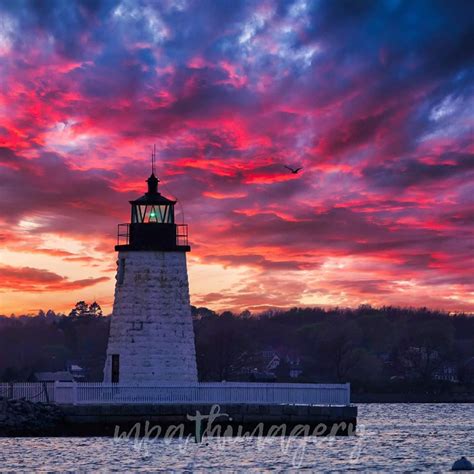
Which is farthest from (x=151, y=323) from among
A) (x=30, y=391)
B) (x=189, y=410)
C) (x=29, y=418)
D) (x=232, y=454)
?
(x=232, y=454)

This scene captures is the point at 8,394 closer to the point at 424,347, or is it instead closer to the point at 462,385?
the point at 462,385

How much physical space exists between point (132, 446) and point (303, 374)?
115 m

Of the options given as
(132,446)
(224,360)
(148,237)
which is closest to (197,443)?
(132,446)

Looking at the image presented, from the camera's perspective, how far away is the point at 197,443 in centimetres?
4844

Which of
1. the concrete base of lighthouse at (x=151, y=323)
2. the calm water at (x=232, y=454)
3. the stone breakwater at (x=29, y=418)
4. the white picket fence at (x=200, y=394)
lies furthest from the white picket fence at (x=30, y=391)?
the calm water at (x=232, y=454)

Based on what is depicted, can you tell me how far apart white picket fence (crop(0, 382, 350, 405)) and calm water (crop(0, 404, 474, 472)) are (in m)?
1.66

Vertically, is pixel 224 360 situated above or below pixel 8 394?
above

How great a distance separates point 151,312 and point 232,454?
9683 millimetres

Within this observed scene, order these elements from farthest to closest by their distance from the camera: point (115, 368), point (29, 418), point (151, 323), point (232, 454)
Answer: point (115, 368) < point (151, 323) < point (29, 418) < point (232, 454)

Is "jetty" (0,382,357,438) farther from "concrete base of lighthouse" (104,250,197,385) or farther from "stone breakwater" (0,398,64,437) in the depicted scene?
"concrete base of lighthouse" (104,250,197,385)

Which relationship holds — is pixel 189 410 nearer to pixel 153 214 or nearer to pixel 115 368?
pixel 115 368

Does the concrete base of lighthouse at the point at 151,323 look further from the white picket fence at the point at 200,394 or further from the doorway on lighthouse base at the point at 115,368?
the white picket fence at the point at 200,394

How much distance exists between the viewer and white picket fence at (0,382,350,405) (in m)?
49.7

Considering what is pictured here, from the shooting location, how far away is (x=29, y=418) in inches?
1919
